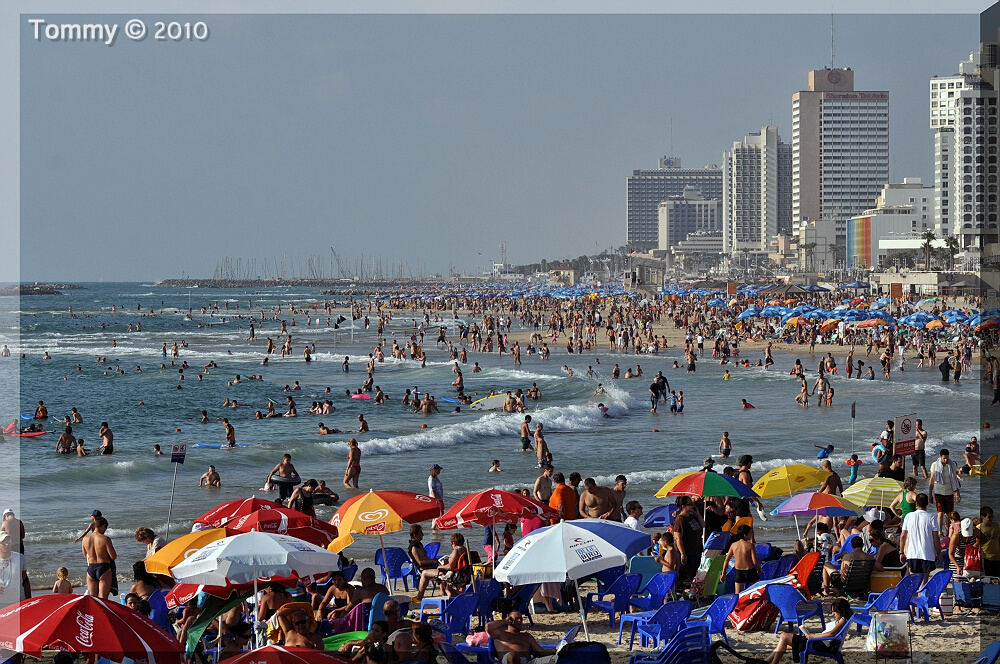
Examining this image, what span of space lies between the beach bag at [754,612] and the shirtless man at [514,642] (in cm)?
234

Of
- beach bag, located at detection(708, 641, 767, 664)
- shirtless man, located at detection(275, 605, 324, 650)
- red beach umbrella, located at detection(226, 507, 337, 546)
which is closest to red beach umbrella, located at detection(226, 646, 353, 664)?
shirtless man, located at detection(275, 605, 324, 650)

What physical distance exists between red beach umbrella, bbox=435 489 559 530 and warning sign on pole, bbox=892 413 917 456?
609cm

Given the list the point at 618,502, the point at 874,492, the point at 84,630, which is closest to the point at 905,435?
the point at 874,492

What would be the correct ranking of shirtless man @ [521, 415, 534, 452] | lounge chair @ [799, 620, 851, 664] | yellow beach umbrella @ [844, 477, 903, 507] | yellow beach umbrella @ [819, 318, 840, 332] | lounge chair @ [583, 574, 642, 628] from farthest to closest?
yellow beach umbrella @ [819, 318, 840, 332] < shirtless man @ [521, 415, 534, 452] < yellow beach umbrella @ [844, 477, 903, 507] < lounge chair @ [583, 574, 642, 628] < lounge chair @ [799, 620, 851, 664]

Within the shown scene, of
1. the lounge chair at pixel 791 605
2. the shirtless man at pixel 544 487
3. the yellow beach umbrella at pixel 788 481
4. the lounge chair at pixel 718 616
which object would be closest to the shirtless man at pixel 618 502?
the shirtless man at pixel 544 487

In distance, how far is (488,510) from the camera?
10289 millimetres

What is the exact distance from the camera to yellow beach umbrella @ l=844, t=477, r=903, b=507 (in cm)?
1283

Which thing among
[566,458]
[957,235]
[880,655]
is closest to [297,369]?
[566,458]

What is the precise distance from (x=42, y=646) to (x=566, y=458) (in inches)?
680

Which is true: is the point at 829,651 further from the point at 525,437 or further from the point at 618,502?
the point at 525,437

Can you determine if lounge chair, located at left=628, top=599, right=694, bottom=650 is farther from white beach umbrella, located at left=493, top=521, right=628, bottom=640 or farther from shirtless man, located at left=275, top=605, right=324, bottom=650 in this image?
shirtless man, located at left=275, top=605, right=324, bottom=650

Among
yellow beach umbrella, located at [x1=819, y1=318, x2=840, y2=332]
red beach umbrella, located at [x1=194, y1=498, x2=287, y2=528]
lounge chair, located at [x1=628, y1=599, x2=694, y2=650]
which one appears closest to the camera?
lounge chair, located at [x1=628, y1=599, x2=694, y2=650]

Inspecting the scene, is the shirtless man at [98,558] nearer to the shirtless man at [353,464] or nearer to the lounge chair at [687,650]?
the lounge chair at [687,650]

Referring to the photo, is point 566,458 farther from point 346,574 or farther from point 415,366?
point 415,366
